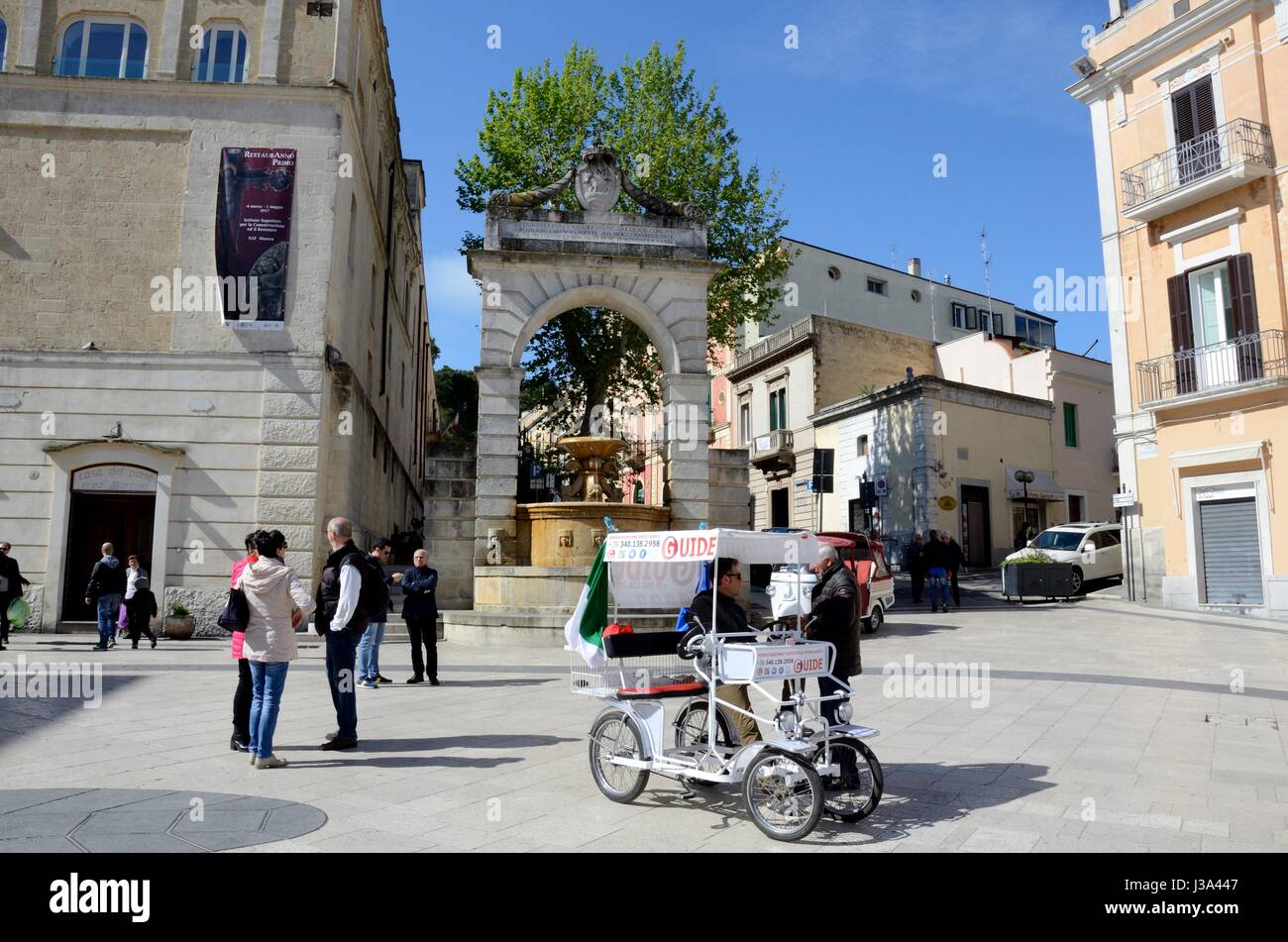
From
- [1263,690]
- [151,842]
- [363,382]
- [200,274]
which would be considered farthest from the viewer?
[363,382]

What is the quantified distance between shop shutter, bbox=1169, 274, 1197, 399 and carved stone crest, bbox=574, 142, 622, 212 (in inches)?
554

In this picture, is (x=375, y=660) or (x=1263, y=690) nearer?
(x=1263, y=690)

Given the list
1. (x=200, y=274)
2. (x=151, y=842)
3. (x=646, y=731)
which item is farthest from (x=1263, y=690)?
(x=200, y=274)

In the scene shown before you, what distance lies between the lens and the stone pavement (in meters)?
5.18

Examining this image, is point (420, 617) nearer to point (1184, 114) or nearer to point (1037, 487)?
point (1184, 114)

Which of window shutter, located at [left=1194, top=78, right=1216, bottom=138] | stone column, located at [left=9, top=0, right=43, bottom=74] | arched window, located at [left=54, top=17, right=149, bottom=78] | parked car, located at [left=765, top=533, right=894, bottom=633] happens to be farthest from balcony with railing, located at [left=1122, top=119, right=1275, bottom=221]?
stone column, located at [left=9, top=0, right=43, bottom=74]

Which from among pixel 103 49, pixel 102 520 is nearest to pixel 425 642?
pixel 102 520

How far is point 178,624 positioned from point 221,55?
1208cm

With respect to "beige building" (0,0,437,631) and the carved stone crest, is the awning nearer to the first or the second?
the carved stone crest

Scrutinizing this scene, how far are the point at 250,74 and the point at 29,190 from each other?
507cm

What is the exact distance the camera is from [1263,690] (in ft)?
34.1

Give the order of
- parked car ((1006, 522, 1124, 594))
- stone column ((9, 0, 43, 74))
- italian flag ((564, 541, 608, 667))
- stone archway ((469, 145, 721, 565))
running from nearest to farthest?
italian flag ((564, 541, 608, 667))
stone archway ((469, 145, 721, 565))
stone column ((9, 0, 43, 74))
parked car ((1006, 522, 1124, 594))

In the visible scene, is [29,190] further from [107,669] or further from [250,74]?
[107,669]

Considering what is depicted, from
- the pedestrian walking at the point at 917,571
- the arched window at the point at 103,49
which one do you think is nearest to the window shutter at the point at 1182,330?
the pedestrian walking at the point at 917,571
